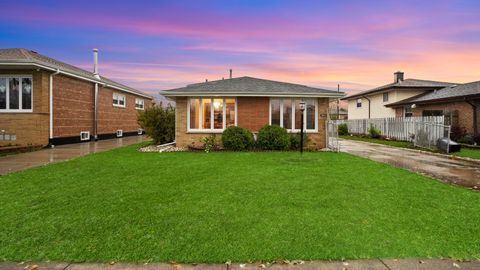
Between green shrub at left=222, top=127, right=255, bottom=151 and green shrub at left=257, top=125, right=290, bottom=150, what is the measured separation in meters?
0.55

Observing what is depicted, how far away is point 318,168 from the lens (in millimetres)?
8406

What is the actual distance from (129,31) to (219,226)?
17.3 meters

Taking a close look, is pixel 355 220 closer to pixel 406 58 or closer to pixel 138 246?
pixel 138 246

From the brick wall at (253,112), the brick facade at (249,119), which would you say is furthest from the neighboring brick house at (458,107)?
the brick wall at (253,112)

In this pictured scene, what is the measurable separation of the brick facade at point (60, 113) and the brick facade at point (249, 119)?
6.78 m

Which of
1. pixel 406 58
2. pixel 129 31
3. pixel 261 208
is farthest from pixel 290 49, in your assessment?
pixel 261 208

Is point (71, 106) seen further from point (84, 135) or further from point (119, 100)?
point (119, 100)

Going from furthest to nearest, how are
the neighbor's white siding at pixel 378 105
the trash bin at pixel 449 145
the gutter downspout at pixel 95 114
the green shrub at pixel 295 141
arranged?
the neighbor's white siding at pixel 378 105, the gutter downspout at pixel 95 114, the green shrub at pixel 295 141, the trash bin at pixel 449 145

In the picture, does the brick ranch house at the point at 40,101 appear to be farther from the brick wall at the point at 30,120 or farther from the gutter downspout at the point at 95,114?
the gutter downspout at the point at 95,114

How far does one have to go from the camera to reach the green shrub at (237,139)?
501 inches

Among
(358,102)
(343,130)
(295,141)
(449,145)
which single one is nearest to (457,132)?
(449,145)

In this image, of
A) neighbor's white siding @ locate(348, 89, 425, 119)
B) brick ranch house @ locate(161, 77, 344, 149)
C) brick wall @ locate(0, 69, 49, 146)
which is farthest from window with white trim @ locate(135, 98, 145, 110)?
neighbor's white siding @ locate(348, 89, 425, 119)

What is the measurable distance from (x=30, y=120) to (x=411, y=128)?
2282 centimetres

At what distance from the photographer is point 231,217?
4.20 m
